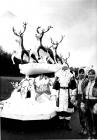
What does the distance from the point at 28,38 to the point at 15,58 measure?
0.39m

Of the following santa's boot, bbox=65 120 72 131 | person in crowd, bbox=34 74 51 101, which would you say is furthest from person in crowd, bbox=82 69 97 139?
person in crowd, bbox=34 74 51 101

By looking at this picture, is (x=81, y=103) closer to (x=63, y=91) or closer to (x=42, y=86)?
(x=63, y=91)

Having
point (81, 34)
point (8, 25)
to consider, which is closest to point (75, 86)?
point (81, 34)

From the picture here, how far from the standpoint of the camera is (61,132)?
4.07 m

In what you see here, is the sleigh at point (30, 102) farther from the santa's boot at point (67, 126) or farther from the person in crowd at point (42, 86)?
the santa's boot at point (67, 126)

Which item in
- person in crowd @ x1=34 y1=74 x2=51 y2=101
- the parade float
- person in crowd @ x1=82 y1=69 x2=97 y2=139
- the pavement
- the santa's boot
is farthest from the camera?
person in crowd @ x1=34 y1=74 x2=51 y2=101

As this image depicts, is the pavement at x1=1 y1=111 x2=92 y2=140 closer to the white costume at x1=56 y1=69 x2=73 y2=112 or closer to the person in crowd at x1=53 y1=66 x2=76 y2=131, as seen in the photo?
the person in crowd at x1=53 y1=66 x2=76 y2=131

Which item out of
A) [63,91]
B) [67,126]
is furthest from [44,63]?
[67,126]

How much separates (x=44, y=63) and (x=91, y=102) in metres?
1.21

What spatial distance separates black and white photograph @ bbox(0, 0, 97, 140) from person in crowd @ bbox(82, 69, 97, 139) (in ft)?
0.64

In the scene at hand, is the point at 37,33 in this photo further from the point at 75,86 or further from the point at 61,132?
the point at 61,132

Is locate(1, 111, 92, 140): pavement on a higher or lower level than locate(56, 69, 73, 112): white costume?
lower

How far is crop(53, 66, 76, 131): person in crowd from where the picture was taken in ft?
13.9

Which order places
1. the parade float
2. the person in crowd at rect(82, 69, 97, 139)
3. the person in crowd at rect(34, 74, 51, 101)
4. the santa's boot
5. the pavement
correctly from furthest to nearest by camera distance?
the person in crowd at rect(34, 74, 51, 101)
the parade float
the santa's boot
the pavement
the person in crowd at rect(82, 69, 97, 139)
